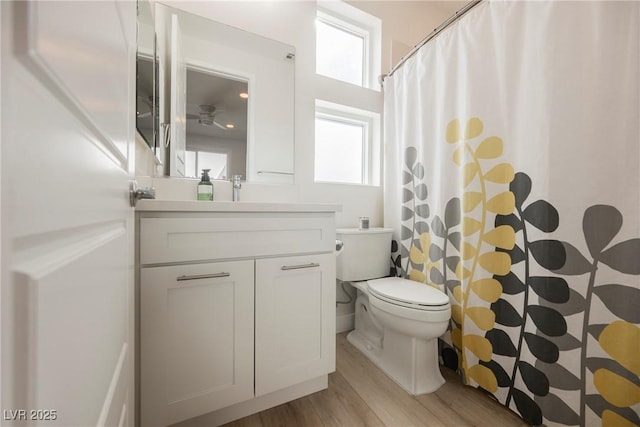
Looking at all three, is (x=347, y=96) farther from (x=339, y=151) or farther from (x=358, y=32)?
(x=358, y=32)

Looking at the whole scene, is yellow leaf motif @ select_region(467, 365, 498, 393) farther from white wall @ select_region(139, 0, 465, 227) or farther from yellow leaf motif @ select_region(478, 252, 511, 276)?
white wall @ select_region(139, 0, 465, 227)

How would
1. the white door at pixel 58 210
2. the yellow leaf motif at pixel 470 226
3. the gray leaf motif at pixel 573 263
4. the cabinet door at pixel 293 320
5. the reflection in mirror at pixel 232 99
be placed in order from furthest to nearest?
the reflection in mirror at pixel 232 99, the yellow leaf motif at pixel 470 226, the cabinet door at pixel 293 320, the gray leaf motif at pixel 573 263, the white door at pixel 58 210

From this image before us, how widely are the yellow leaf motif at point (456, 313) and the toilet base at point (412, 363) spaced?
17cm

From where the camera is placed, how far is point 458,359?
56.7 inches

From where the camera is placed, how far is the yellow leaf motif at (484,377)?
48.7 inches

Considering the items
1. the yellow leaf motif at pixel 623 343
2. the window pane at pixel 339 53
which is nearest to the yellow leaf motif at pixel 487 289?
the yellow leaf motif at pixel 623 343

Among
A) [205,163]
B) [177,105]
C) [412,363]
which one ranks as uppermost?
[177,105]

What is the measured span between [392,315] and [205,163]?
51.1 inches

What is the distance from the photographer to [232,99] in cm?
152

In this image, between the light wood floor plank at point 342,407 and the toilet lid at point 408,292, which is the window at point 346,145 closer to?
the toilet lid at point 408,292

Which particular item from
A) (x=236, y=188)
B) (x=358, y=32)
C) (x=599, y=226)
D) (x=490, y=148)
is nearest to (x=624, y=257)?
(x=599, y=226)

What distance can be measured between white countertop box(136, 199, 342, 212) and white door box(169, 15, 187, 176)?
538 mm

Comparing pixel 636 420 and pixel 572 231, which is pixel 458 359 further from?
pixel 572 231

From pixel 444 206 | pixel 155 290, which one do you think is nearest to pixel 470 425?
pixel 444 206
